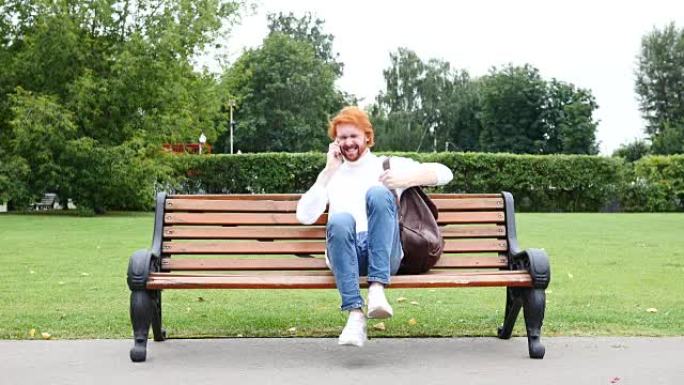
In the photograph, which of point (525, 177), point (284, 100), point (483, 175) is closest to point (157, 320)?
point (483, 175)

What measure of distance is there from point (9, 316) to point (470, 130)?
83.5 metres

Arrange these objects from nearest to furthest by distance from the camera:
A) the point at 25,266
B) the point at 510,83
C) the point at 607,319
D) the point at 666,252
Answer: the point at 607,319 < the point at 25,266 < the point at 666,252 < the point at 510,83

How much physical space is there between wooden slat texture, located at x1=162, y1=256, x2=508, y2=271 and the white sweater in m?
0.33

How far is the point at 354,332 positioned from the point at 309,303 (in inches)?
113

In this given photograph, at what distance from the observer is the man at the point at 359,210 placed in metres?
5.14

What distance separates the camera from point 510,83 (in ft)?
258

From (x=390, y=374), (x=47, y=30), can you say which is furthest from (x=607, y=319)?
(x=47, y=30)

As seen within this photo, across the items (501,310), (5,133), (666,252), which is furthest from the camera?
(5,133)

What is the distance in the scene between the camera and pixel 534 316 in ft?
17.5

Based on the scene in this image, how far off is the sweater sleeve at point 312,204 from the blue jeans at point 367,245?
0.50 m

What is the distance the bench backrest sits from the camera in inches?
234

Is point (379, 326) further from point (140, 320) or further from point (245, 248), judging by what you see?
point (140, 320)

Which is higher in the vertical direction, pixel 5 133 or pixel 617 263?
pixel 5 133

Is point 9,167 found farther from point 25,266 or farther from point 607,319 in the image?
point 607,319
